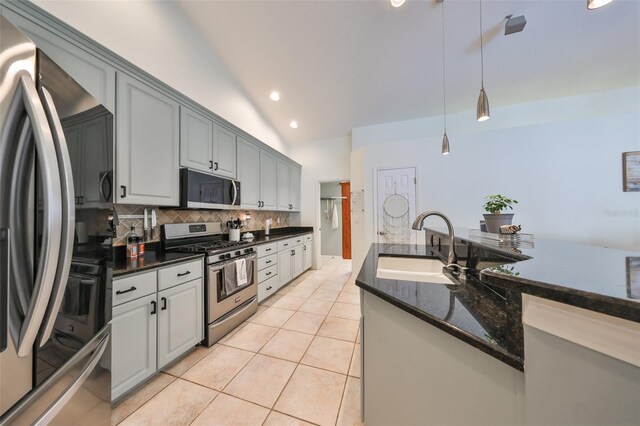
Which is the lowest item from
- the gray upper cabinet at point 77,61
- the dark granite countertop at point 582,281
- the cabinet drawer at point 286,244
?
the cabinet drawer at point 286,244

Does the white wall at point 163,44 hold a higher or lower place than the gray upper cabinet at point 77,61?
higher

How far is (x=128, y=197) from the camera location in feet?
5.54

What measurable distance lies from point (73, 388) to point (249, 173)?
2757 mm

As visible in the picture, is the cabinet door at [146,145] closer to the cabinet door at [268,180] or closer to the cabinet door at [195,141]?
the cabinet door at [195,141]

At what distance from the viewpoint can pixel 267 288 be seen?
3.04 metres

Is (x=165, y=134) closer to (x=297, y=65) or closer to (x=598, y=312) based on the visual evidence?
(x=297, y=65)

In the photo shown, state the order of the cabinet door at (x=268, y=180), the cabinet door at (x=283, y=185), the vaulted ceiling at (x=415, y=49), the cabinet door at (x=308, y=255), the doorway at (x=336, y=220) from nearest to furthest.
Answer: the vaulted ceiling at (x=415, y=49), the cabinet door at (x=268, y=180), the cabinet door at (x=283, y=185), the cabinet door at (x=308, y=255), the doorway at (x=336, y=220)

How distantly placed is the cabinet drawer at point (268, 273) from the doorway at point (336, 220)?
120 inches

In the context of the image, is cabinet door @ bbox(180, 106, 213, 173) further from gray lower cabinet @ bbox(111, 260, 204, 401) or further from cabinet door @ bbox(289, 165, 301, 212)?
cabinet door @ bbox(289, 165, 301, 212)

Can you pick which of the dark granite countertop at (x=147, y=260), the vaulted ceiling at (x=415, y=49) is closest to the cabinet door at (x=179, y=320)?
the dark granite countertop at (x=147, y=260)

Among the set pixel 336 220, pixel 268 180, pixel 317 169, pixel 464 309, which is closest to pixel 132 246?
pixel 268 180

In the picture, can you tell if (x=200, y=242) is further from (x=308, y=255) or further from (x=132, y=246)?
(x=308, y=255)

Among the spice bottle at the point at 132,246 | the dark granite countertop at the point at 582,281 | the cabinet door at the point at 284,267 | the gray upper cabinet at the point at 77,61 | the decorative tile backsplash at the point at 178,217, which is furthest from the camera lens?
the cabinet door at the point at 284,267

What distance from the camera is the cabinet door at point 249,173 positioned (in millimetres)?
3055
